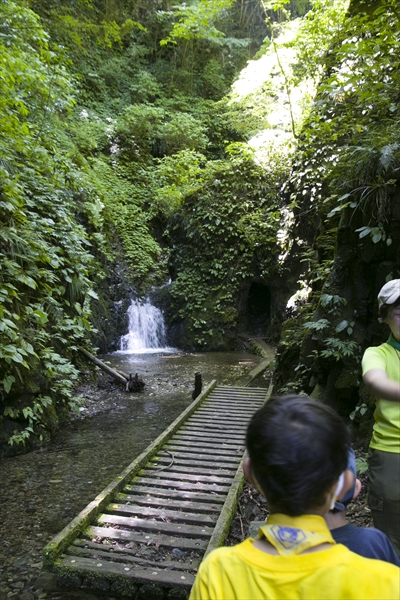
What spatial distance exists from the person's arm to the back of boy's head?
748 mm

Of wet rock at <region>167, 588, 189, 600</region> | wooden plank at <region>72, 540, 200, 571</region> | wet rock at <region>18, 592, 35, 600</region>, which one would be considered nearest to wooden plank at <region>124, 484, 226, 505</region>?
wooden plank at <region>72, 540, 200, 571</region>

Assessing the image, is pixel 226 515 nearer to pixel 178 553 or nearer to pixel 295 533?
pixel 178 553

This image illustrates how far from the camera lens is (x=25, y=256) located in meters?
6.66

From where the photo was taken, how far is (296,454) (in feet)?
3.48

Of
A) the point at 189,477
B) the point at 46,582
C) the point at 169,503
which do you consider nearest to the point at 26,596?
the point at 46,582

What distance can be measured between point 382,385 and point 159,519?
10.4 ft

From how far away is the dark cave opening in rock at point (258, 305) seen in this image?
18391 mm

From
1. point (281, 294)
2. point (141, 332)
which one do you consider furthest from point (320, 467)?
point (141, 332)

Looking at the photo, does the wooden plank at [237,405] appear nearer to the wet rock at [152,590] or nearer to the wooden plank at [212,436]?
the wooden plank at [212,436]

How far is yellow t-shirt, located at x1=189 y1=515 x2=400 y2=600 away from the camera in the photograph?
97cm

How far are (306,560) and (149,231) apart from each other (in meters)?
20.4

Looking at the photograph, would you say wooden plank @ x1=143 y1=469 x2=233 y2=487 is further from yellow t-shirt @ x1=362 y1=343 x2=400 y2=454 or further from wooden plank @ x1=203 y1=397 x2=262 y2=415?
yellow t-shirt @ x1=362 y1=343 x2=400 y2=454

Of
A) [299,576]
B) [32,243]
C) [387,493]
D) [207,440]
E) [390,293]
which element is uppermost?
[32,243]

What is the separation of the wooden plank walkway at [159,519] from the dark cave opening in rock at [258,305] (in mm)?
12137
